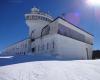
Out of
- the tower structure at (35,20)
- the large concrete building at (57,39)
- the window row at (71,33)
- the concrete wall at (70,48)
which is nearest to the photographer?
the concrete wall at (70,48)

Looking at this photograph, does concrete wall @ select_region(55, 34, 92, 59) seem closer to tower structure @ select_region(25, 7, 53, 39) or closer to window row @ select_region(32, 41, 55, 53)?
window row @ select_region(32, 41, 55, 53)

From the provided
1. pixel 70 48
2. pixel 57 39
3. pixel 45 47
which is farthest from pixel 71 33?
pixel 45 47

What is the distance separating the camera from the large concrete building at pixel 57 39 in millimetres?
19219

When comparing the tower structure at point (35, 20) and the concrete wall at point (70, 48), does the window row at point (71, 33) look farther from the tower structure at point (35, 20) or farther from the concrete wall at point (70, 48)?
the tower structure at point (35, 20)

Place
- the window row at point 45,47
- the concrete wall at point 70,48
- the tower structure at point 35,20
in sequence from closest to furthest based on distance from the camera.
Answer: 1. the concrete wall at point 70,48
2. the window row at point 45,47
3. the tower structure at point 35,20

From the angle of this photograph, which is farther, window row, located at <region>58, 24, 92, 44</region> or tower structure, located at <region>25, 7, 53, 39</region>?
tower structure, located at <region>25, 7, 53, 39</region>

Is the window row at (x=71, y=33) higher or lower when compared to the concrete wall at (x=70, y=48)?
higher

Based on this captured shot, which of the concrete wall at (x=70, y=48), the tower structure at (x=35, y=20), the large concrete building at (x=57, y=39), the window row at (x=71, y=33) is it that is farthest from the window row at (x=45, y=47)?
the tower structure at (x=35, y=20)

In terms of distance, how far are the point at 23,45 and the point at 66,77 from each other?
29.2 metres

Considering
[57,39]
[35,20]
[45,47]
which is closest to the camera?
[57,39]

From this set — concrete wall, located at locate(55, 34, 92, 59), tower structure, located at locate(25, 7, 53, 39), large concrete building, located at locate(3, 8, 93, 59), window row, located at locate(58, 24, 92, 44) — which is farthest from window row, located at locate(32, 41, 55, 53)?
tower structure, located at locate(25, 7, 53, 39)

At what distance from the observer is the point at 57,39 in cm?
1872

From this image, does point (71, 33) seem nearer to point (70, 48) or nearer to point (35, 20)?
point (70, 48)

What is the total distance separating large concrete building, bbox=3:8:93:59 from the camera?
1922 centimetres
